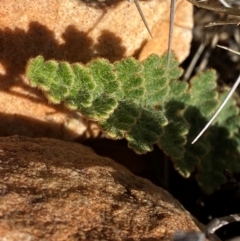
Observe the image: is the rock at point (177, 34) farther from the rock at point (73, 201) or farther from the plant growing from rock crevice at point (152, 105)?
the rock at point (73, 201)

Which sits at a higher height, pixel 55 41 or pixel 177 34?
pixel 177 34

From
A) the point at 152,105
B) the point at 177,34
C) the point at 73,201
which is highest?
the point at 177,34

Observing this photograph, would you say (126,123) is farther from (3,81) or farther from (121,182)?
(3,81)

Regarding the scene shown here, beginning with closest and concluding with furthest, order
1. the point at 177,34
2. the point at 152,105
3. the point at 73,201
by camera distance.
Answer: the point at 73,201 < the point at 152,105 < the point at 177,34

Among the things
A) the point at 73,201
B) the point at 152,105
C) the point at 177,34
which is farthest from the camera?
the point at 177,34

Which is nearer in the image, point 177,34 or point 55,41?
point 55,41

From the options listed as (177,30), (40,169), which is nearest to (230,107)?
(177,30)

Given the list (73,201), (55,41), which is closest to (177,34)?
(55,41)

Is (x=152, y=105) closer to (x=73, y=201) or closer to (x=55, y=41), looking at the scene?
(x=55, y=41)
